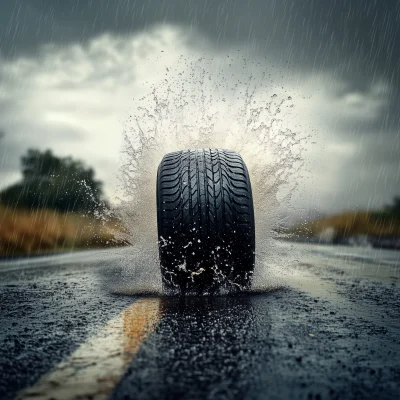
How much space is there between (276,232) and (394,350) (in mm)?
3283

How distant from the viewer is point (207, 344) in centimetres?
285

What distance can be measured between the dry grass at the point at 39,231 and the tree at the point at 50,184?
0.62 metres

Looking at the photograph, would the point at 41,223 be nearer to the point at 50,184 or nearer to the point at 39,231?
the point at 39,231

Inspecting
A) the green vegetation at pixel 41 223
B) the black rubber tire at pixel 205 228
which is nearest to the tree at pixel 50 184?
the green vegetation at pixel 41 223

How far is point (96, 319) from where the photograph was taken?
3654 mm

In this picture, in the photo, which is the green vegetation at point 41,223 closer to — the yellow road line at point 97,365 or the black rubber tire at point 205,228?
the black rubber tire at point 205,228

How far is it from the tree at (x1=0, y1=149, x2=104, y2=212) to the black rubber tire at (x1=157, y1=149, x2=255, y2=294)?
7.95 metres

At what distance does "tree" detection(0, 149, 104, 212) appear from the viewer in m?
18.3

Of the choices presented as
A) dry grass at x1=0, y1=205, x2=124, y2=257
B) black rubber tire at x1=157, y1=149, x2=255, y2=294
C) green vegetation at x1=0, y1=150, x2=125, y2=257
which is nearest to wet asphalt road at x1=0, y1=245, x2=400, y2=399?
black rubber tire at x1=157, y1=149, x2=255, y2=294

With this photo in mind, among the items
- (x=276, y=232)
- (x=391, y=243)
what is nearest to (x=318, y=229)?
(x=391, y=243)

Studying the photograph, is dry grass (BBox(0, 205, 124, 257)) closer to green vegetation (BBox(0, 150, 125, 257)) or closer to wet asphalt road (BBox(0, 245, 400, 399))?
green vegetation (BBox(0, 150, 125, 257))

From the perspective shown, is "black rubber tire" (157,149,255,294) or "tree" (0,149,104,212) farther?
"tree" (0,149,104,212)

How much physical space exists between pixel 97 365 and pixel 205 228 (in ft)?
7.20

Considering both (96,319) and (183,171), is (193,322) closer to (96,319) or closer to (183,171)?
(96,319)
